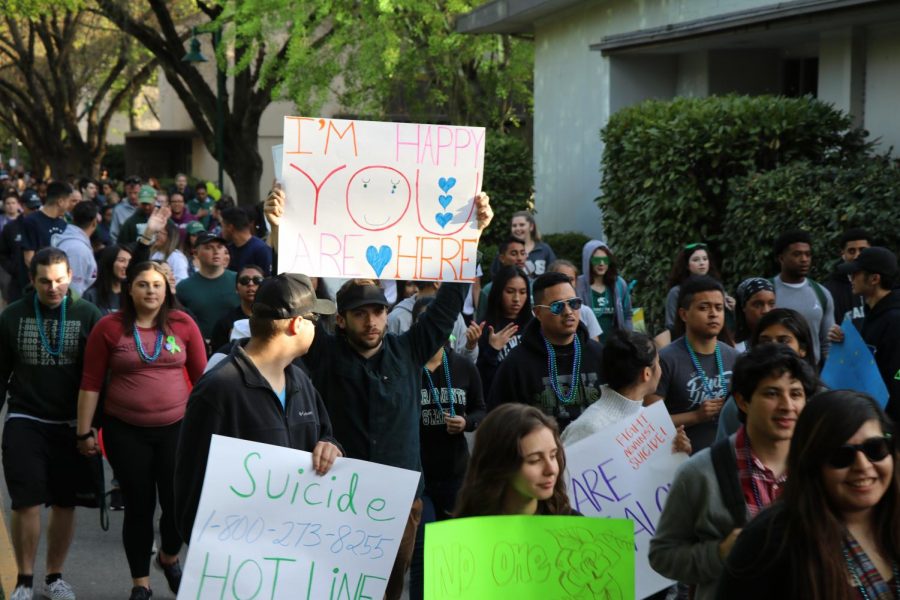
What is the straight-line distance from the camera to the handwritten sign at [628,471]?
17.1 ft

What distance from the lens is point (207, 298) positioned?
899cm

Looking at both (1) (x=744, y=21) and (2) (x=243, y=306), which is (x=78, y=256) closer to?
(2) (x=243, y=306)

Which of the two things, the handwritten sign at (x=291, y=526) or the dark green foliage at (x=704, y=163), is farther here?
the dark green foliage at (x=704, y=163)

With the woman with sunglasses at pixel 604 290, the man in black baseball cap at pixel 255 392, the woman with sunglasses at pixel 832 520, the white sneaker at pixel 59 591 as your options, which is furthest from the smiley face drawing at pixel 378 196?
the woman with sunglasses at pixel 604 290

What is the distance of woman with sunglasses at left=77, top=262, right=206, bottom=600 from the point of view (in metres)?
6.78

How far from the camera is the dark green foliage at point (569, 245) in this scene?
16859 mm

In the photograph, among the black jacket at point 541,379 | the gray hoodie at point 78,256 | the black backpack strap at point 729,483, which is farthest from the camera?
the gray hoodie at point 78,256

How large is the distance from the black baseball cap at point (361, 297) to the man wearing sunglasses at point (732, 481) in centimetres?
200

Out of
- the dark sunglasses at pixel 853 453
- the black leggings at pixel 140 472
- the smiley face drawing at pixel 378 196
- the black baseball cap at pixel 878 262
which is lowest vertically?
the black leggings at pixel 140 472

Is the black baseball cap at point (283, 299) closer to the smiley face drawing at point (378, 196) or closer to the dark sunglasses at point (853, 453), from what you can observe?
the smiley face drawing at point (378, 196)

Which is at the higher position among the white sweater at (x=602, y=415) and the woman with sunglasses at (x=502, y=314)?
the woman with sunglasses at (x=502, y=314)

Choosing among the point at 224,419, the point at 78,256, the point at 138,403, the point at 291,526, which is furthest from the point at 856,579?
the point at 78,256

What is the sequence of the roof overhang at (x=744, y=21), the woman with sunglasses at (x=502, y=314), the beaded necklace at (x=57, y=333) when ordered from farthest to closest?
1. the roof overhang at (x=744, y=21)
2. the woman with sunglasses at (x=502, y=314)
3. the beaded necklace at (x=57, y=333)

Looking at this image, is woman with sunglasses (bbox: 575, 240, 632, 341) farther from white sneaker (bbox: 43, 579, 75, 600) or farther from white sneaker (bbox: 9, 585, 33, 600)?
white sneaker (bbox: 9, 585, 33, 600)
